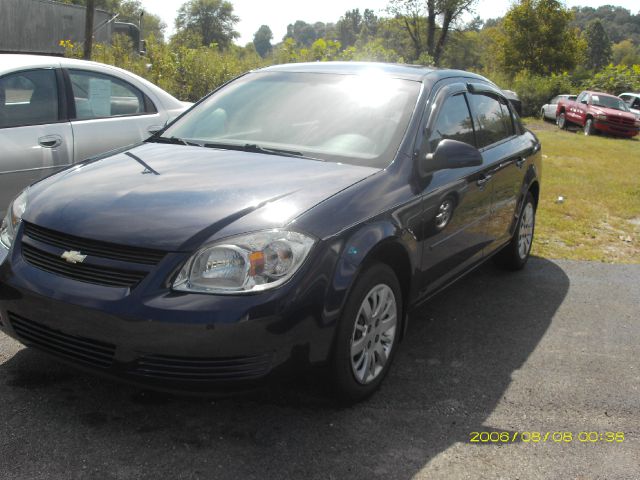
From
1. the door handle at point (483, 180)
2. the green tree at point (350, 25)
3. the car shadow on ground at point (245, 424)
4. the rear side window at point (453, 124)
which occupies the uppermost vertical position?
the green tree at point (350, 25)

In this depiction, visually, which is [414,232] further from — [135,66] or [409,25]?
[409,25]

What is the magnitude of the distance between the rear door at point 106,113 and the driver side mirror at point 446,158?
269 cm

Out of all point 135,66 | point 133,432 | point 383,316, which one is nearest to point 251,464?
point 133,432

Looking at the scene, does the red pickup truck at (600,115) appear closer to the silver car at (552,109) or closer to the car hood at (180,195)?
the silver car at (552,109)

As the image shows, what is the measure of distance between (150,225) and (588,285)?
425cm

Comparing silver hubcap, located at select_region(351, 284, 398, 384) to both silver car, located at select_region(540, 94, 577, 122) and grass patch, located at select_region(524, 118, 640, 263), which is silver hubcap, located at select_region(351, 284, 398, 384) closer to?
grass patch, located at select_region(524, 118, 640, 263)

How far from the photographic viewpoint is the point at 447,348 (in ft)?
13.9

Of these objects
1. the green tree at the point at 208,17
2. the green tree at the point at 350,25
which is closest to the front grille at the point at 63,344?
the green tree at the point at 208,17

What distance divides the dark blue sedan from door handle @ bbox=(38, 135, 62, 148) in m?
1.47

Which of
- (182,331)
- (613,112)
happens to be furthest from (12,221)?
(613,112)

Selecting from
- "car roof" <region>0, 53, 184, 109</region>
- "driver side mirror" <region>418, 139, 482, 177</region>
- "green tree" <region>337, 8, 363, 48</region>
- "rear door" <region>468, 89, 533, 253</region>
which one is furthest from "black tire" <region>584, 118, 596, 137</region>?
"green tree" <region>337, 8, 363, 48</region>

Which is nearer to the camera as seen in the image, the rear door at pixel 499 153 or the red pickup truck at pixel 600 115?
the rear door at pixel 499 153

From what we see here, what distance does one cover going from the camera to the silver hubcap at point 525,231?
588 centimetres

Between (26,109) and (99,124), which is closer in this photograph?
(26,109)
